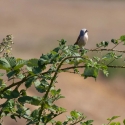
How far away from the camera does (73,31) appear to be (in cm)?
2638

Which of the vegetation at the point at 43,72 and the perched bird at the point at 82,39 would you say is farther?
the perched bird at the point at 82,39

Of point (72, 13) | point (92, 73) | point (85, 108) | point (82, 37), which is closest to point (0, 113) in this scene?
point (92, 73)

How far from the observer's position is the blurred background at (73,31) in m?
15.9

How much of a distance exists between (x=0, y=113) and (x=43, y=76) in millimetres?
279

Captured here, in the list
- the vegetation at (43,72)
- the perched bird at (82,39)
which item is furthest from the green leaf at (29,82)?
the perched bird at (82,39)

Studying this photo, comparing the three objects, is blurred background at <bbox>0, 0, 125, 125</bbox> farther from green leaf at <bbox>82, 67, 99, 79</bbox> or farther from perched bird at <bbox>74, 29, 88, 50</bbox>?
green leaf at <bbox>82, 67, 99, 79</bbox>

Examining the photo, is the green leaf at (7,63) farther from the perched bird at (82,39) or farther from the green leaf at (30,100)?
the perched bird at (82,39)

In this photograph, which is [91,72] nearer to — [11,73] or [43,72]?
[43,72]

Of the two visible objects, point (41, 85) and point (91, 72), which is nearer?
point (91, 72)

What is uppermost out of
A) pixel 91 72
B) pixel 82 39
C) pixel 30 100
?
pixel 82 39

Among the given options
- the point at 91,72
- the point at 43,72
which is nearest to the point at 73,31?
the point at 43,72

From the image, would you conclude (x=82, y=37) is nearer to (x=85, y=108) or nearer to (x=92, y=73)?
(x=92, y=73)

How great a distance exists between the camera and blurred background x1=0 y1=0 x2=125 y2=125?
15.9 m

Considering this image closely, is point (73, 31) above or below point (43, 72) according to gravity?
above
